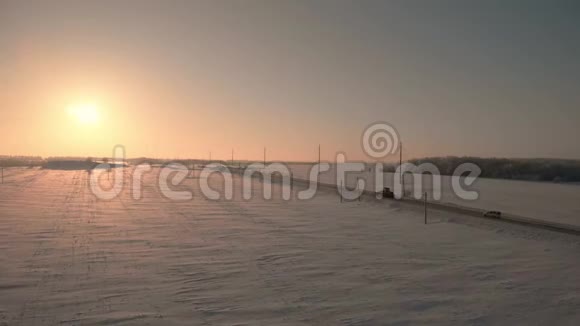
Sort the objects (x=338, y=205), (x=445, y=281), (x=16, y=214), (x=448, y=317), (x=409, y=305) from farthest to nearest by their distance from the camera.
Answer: (x=338, y=205)
(x=16, y=214)
(x=445, y=281)
(x=409, y=305)
(x=448, y=317)

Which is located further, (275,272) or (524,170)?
(524,170)

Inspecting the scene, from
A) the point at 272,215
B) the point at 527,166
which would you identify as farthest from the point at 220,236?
the point at 527,166

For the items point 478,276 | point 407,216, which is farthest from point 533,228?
point 478,276

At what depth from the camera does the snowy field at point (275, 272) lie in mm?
6793

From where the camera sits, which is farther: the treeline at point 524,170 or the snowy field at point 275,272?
the treeline at point 524,170

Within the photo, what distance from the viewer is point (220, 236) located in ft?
45.9

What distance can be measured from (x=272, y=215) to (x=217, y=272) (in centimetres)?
1105

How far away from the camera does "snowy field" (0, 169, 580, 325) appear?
6.79m

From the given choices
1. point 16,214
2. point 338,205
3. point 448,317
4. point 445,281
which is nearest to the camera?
point 448,317

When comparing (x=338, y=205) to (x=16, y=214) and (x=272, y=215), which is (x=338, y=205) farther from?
(x=16, y=214)

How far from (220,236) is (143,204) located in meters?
11.0

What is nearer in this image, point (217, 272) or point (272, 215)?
point (217, 272)

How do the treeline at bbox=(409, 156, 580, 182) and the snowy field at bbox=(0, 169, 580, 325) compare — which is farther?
the treeline at bbox=(409, 156, 580, 182)

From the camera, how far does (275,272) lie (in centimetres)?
946
